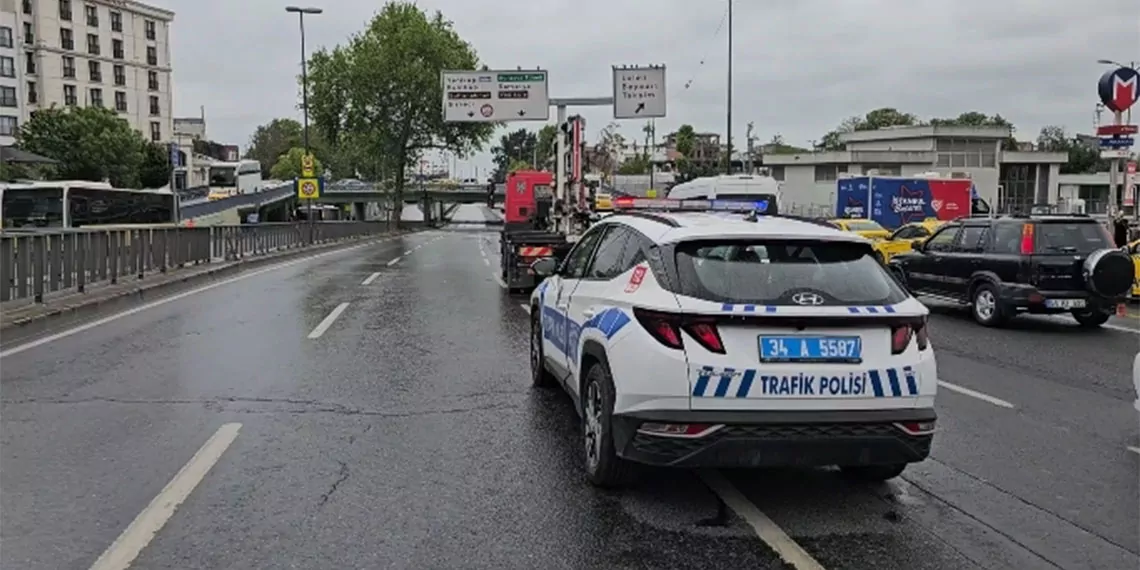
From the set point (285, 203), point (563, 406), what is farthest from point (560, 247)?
point (285, 203)

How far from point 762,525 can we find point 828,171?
69167 millimetres

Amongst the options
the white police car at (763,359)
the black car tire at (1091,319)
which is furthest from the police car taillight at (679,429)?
the black car tire at (1091,319)

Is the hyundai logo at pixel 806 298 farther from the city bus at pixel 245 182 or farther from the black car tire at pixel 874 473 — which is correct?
the city bus at pixel 245 182

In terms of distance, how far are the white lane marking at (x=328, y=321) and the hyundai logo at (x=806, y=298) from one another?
7567 millimetres

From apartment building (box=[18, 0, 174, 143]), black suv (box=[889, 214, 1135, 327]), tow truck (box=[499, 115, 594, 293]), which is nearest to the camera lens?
black suv (box=[889, 214, 1135, 327])

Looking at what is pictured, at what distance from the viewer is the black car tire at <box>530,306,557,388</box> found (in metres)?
7.79

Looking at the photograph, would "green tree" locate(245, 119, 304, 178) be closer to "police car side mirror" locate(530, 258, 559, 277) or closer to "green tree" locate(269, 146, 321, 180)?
Answer: "green tree" locate(269, 146, 321, 180)

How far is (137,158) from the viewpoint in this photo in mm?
70688

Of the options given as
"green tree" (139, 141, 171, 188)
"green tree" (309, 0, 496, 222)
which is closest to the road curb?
"green tree" (309, 0, 496, 222)

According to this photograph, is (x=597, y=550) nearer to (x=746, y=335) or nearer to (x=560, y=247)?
(x=746, y=335)

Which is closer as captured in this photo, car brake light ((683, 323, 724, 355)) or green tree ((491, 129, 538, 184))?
car brake light ((683, 323, 724, 355))

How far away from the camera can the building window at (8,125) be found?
263ft

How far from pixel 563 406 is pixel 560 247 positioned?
9.79 meters

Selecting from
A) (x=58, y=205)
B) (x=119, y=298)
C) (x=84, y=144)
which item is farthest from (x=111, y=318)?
(x=84, y=144)
